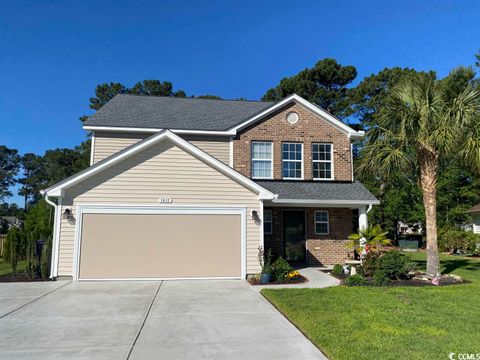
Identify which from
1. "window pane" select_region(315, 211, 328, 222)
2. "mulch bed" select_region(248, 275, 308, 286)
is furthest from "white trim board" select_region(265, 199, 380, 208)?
"mulch bed" select_region(248, 275, 308, 286)

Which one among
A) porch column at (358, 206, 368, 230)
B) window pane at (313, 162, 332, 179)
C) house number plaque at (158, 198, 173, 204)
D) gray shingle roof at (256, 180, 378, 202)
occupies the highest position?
window pane at (313, 162, 332, 179)

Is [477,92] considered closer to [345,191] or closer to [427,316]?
[345,191]

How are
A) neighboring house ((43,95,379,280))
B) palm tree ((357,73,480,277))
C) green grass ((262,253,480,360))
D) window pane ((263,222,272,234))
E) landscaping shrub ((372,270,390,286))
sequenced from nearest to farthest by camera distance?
green grass ((262,253,480,360)) < landscaping shrub ((372,270,390,286)) < palm tree ((357,73,480,277)) < neighboring house ((43,95,379,280)) < window pane ((263,222,272,234))

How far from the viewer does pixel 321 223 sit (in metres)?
15.1

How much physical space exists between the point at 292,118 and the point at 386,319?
10.7m

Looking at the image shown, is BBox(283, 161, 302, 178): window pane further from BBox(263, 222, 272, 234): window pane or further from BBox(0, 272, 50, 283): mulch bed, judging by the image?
BBox(0, 272, 50, 283): mulch bed

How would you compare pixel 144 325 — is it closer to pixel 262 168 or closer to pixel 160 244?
pixel 160 244

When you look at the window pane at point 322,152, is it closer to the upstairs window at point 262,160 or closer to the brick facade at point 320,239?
the upstairs window at point 262,160

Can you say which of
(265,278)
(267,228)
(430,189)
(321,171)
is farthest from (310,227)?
(430,189)

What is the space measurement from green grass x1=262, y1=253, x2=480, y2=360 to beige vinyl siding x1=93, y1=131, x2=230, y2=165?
7.59 m

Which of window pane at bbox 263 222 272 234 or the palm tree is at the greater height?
the palm tree

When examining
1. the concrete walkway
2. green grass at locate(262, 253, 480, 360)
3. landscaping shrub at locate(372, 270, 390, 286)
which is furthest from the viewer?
landscaping shrub at locate(372, 270, 390, 286)

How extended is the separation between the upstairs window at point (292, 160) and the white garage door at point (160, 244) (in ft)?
15.3

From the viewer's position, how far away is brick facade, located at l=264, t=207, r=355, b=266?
14.8 meters
